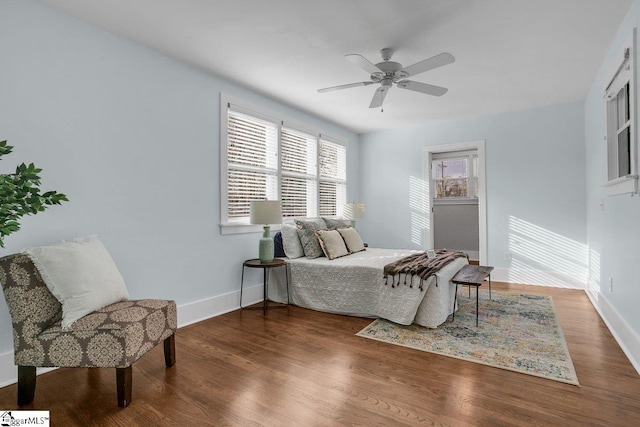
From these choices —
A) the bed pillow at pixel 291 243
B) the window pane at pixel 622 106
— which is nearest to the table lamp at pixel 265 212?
the bed pillow at pixel 291 243

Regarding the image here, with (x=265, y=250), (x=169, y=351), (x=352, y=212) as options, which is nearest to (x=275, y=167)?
(x=265, y=250)

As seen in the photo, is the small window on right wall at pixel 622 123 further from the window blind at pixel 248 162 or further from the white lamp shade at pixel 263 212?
the window blind at pixel 248 162

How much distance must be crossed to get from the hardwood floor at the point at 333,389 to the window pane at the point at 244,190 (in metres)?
1.50

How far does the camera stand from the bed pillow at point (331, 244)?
4055 millimetres

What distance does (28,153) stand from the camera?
2.34m

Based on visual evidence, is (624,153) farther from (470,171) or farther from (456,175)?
(456,175)

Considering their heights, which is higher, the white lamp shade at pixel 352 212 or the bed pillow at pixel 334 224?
the white lamp shade at pixel 352 212

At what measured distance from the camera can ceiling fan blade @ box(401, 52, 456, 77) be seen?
8.52ft

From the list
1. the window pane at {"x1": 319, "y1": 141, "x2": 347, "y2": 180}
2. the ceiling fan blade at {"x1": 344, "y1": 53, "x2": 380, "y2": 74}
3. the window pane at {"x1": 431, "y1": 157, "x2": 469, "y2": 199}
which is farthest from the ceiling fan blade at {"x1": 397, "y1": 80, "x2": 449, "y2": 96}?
the window pane at {"x1": 431, "y1": 157, "x2": 469, "y2": 199}

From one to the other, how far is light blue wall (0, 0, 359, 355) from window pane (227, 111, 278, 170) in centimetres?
25

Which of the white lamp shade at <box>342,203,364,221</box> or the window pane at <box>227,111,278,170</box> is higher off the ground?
the window pane at <box>227,111,278,170</box>

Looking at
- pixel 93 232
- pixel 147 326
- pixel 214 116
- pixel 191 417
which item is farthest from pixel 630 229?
pixel 93 232

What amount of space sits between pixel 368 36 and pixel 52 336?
120 inches

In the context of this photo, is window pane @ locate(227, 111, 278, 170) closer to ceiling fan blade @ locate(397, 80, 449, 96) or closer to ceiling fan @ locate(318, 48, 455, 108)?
ceiling fan @ locate(318, 48, 455, 108)
